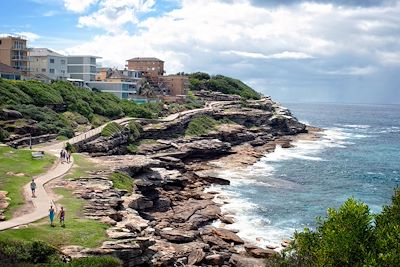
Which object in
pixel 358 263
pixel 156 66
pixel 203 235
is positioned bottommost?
pixel 203 235

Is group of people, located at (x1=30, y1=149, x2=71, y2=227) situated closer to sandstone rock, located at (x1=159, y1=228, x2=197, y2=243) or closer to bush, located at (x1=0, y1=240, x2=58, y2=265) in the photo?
bush, located at (x1=0, y1=240, x2=58, y2=265)

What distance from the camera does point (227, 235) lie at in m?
43.2

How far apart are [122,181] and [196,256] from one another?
13985mm

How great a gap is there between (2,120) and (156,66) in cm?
8509

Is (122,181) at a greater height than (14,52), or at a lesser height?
lesser

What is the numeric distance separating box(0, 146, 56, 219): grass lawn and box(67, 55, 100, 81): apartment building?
72.3 m

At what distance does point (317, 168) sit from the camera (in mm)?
82750

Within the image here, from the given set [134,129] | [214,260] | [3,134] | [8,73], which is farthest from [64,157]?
[8,73]

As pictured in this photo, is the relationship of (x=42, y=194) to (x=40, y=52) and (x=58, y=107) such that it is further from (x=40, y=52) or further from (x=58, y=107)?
(x=40, y=52)

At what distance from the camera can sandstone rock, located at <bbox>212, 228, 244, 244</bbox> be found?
42.6 m

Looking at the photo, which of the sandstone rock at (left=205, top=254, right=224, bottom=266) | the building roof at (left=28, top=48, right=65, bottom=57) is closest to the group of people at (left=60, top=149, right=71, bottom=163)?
the sandstone rock at (left=205, top=254, right=224, bottom=266)

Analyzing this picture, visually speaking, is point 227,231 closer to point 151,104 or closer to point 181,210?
point 181,210

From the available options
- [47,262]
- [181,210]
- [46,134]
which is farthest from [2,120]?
[47,262]

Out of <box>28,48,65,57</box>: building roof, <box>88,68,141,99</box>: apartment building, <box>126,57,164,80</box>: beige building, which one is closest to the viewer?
<box>28,48,65,57</box>: building roof
